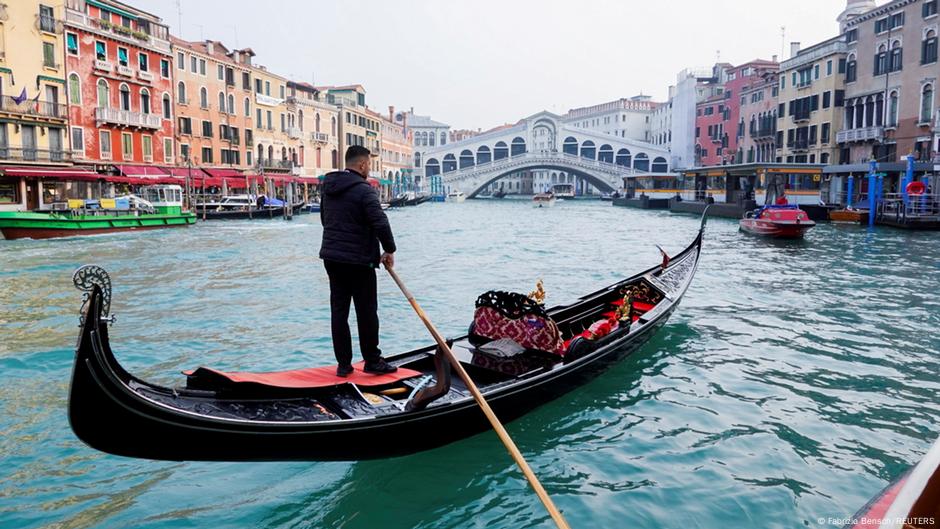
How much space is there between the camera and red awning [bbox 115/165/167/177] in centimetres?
2192

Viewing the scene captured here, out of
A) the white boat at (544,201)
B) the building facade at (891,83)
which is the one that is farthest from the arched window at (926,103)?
the white boat at (544,201)

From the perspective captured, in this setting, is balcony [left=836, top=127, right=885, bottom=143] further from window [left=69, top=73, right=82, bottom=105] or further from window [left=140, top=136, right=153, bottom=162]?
window [left=69, top=73, right=82, bottom=105]

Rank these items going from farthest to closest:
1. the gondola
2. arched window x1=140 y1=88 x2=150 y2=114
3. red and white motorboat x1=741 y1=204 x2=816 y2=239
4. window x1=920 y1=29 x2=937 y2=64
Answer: arched window x1=140 y1=88 x2=150 y2=114 < window x1=920 y1=29 x2=937 y2=64 < red and white motorboat x1=741 y1=204 x2=816 y2=239 < the gondola

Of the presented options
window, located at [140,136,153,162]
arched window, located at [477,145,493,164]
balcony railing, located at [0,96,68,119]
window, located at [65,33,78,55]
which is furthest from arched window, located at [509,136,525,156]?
balcony railing, located at [0,96,68,119]

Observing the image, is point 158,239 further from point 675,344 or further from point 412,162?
point 412,162

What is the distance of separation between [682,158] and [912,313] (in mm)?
42796

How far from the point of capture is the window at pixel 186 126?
25359 mm

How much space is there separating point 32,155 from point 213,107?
9.53m

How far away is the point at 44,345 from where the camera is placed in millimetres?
5969

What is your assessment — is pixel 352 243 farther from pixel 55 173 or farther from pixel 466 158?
pixel 466 158

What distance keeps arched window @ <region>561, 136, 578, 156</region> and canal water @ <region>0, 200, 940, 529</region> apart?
1967 inches

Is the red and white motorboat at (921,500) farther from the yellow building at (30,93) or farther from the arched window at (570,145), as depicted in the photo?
the arched window at (570,145)

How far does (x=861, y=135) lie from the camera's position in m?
25.3

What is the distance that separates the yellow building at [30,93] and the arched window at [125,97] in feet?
8.06
